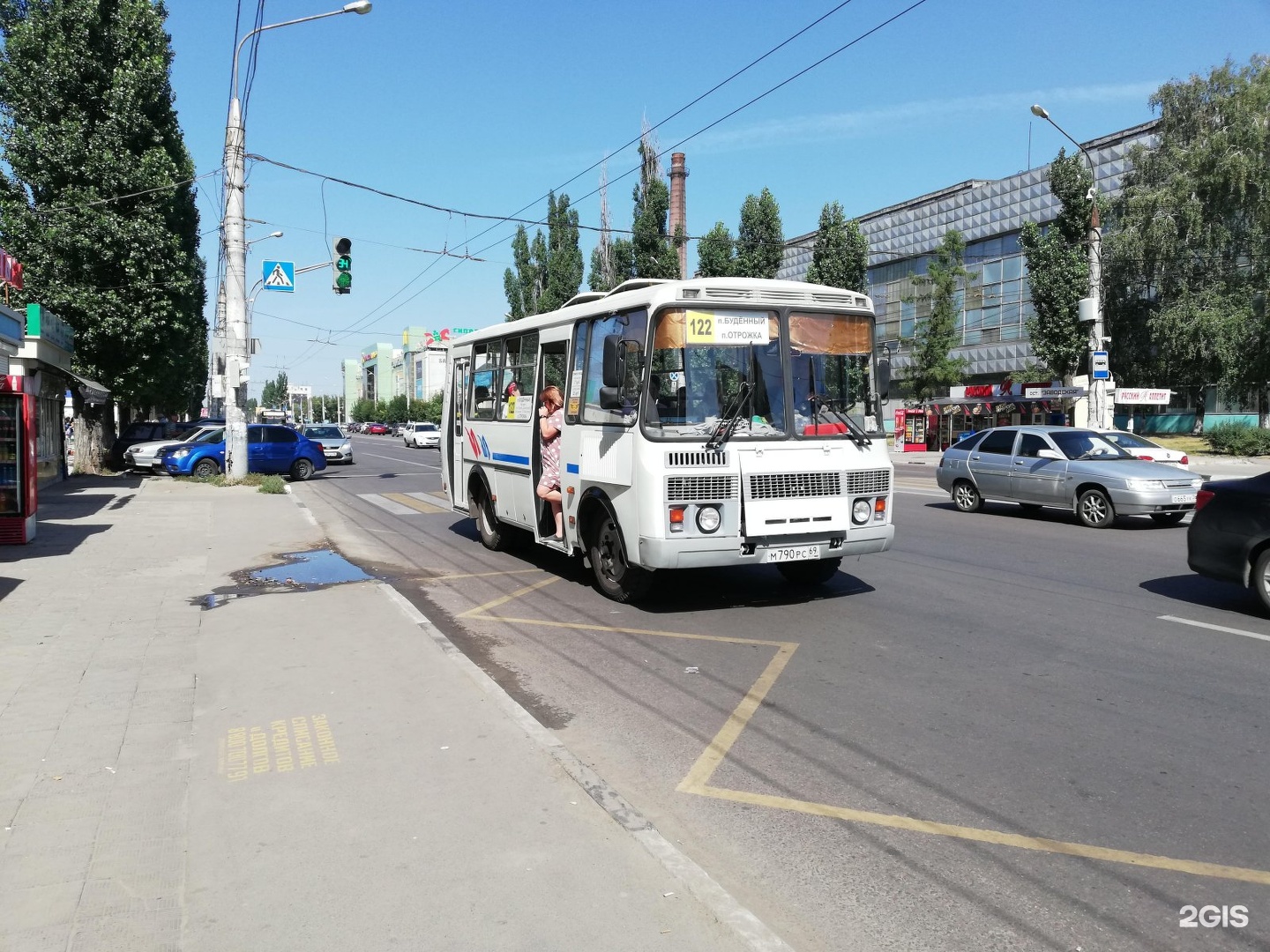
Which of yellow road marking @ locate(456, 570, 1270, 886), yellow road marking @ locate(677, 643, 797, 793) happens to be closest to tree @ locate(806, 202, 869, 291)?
yellow road marking @ locate(677, 643, 797, 793)

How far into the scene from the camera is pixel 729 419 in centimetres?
791

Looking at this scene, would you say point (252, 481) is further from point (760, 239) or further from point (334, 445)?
point (760, 239)

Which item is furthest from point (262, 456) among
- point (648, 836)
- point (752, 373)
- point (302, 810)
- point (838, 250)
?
point (838, 250)

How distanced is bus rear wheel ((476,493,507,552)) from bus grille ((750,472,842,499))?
17.2 ft

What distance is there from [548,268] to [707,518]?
53.5 m

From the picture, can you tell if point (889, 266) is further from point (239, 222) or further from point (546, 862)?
point (546, 862)

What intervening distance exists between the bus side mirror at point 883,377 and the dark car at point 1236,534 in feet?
9.84

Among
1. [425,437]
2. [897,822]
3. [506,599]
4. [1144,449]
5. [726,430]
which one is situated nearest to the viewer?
[897,822]

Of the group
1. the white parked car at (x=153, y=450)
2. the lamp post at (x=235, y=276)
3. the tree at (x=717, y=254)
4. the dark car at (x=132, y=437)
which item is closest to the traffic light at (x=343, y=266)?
the lamp post at (x=235, y=276)

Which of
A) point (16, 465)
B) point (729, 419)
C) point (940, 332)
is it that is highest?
point (940, 332)

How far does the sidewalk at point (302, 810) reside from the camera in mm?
3234

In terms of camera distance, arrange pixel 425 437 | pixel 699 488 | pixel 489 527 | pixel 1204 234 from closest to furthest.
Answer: pixel 699 488, pixel 489 527, pixel 1204 234, pixel 425 437

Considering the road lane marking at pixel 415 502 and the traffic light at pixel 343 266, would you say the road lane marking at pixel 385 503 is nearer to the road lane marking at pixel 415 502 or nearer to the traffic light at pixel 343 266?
the road lane marking at pixel 415 502

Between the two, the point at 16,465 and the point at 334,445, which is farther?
the point at 334,445
